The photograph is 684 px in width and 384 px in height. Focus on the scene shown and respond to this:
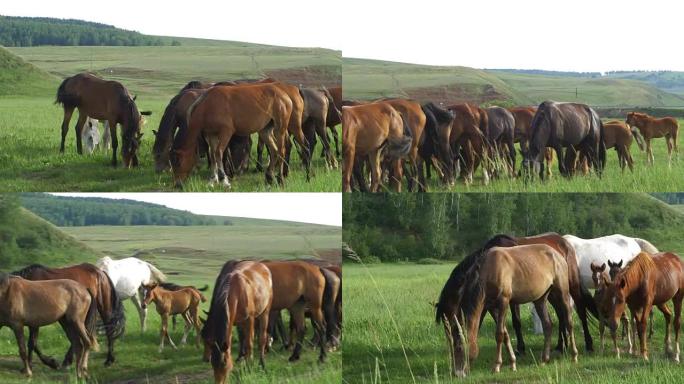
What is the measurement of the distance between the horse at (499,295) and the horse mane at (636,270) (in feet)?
2.20

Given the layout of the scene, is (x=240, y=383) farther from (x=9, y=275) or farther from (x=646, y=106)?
(x=646, y=106)

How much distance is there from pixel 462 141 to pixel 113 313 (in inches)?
214

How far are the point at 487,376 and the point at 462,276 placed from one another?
95 cm

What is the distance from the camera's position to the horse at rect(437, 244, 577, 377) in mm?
8667

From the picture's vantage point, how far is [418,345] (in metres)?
9.05

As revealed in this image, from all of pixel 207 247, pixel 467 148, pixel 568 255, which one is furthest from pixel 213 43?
pixel 568 255

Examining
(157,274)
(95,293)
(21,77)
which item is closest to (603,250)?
(157,274)

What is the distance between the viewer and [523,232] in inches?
382

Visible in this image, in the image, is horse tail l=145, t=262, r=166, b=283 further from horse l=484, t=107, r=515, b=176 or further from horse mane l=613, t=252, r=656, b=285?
horse l=484, t=107, r=515, b=176

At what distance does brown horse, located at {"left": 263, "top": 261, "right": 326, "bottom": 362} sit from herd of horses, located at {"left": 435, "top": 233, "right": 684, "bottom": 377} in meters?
1.19

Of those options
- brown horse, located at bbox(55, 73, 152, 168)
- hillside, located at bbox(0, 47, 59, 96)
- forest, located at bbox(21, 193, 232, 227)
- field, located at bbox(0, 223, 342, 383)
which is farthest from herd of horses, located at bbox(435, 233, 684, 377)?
hillside, located at bbox(0, 47, 59, 96)

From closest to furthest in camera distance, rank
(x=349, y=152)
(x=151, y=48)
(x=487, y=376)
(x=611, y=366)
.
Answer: (x=487, y=376) < (x=611, y=366) < (x=349, y=152) < (x=151, y=48)

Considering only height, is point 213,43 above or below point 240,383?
above

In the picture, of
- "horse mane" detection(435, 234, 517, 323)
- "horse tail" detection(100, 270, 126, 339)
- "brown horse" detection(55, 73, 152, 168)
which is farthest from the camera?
"brown horse" detection(55, 73, 152, 168)
